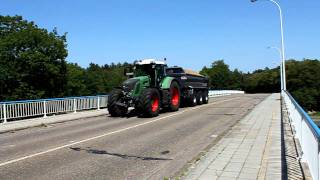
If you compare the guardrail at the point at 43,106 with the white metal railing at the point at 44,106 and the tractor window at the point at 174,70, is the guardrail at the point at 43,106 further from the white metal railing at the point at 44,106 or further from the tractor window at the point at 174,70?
the tractor window at the point at 174,70

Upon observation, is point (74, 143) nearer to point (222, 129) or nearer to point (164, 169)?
point (164, 169)

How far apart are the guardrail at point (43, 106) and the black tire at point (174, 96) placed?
460 centimetres

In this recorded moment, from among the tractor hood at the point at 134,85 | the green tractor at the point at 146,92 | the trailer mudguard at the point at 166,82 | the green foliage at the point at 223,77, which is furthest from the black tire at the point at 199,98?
the green foliage at the point at 223,77

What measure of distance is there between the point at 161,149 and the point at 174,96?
45.1ft

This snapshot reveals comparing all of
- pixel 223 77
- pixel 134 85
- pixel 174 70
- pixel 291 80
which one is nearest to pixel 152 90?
pixel 134 85

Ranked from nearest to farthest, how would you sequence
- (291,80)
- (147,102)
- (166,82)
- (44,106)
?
(147,102)
(44,106)
(166,82)
(291,80)

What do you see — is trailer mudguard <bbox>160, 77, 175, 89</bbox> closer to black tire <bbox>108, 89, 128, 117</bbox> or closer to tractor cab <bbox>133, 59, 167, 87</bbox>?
tractor cab <bbox>133, 59, 167, 87</bbox>

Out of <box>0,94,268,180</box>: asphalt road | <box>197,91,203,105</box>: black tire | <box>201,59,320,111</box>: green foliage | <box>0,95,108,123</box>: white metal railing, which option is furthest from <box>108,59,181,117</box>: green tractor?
<box>201,59,320,111</box>: green foliage

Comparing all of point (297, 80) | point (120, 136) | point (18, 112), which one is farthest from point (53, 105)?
point (297, 80)

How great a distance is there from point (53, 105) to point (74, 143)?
10.3m

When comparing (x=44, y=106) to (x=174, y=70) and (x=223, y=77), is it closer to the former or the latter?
(x=174, y=70)

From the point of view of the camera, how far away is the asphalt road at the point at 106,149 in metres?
8.98

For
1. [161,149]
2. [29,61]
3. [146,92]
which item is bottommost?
[161,149]

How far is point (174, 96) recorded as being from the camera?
25.5 m
